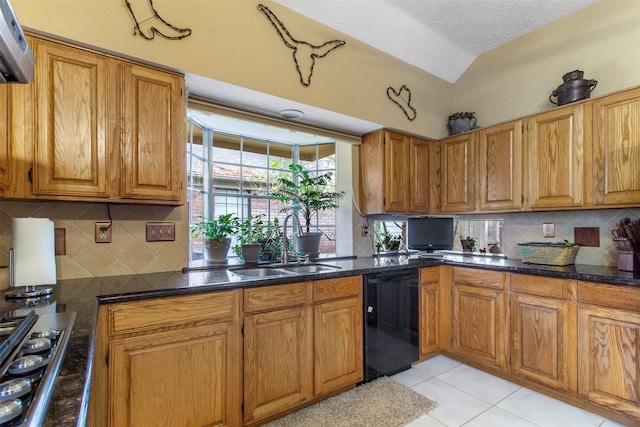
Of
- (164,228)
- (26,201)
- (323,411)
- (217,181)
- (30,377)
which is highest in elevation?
(217,181)

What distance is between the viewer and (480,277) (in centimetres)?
258

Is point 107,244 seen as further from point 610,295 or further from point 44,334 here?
point 610,295

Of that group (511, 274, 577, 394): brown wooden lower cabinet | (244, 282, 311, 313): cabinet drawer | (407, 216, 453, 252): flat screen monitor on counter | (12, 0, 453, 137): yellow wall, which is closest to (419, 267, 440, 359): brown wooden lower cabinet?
(407, 216, 453, 252): flat screen monitor on counter

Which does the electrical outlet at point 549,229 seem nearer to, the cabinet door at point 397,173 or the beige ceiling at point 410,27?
the cabinet door at point 397,173

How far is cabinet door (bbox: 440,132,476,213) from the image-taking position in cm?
302

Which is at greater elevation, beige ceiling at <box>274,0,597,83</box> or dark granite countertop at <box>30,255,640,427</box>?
beige ceiling at <box>274,0,597,83</box>

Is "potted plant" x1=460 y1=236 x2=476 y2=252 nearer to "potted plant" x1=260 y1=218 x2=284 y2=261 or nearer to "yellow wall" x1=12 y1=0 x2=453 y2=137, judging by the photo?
"yellow wall" x1=12 y1=0 x2=453 y2=137

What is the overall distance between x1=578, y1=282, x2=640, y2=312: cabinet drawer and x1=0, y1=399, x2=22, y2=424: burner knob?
2707mm

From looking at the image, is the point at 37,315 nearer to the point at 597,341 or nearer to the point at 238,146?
the point at 238,146

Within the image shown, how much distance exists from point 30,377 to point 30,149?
1357mm

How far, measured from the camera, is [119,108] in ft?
5.63

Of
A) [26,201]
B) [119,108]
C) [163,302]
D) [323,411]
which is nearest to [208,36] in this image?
[119,108]

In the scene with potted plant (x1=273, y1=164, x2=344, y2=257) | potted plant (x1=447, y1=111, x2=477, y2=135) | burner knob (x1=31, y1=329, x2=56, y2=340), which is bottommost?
burner knob (x1=31, y1=329, x2=56, y2=340)

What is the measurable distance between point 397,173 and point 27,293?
108 inches
